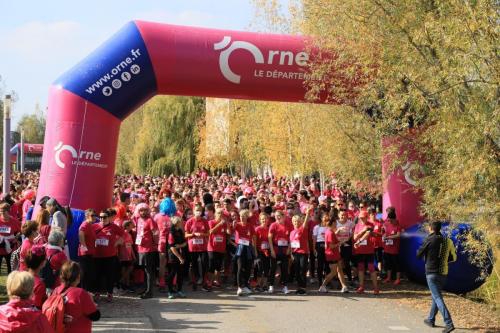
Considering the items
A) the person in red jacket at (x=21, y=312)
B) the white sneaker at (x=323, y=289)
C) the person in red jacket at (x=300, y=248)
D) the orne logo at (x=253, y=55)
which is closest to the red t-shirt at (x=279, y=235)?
the person in red jacket at (x=300, y=248)

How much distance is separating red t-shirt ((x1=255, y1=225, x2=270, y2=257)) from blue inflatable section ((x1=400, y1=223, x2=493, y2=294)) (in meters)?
2.87

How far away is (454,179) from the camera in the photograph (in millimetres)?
10492

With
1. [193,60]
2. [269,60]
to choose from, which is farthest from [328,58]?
[193,60]

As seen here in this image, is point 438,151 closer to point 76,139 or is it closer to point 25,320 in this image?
point 76,139

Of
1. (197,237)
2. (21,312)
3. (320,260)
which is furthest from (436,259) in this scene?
(21,312)

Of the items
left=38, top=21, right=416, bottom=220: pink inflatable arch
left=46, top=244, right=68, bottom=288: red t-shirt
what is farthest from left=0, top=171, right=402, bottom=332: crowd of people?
left=46, top=244, right=68, bottom=288: red t-shirt

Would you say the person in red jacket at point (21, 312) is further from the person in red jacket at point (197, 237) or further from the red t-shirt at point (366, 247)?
the red t-shirt at point (366, 247)

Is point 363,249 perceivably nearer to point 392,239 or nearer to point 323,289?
point 392,239

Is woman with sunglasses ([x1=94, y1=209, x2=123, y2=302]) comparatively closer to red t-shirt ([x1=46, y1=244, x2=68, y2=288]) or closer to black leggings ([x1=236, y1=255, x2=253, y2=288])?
black leggings ([x1=236, y1=255, x2=253, y2=288])

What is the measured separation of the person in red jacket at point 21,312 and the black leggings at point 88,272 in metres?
6.19

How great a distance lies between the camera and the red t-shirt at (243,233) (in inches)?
520

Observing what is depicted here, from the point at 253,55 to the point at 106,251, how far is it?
4.57 meters

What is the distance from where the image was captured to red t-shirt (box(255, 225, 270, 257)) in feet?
44.0

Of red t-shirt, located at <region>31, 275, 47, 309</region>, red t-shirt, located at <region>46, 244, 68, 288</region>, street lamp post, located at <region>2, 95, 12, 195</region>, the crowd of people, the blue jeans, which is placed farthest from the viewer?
street lamp post, located at <region>2, 95, 12, 195</region>
